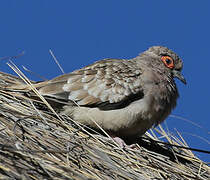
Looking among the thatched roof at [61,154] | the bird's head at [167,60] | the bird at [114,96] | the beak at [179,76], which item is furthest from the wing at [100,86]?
the beak at [179,76]

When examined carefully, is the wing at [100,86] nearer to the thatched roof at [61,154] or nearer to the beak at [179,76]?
the thatched roof at [61,154]

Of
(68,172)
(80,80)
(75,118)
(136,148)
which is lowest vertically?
(68,172)

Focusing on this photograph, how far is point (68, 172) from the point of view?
374 centimetres

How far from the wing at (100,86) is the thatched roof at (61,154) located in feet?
1.01

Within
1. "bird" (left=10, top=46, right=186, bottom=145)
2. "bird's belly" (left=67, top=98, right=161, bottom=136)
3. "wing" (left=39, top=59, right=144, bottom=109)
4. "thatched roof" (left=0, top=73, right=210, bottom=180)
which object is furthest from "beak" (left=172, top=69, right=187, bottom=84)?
"thatched roof" (left=0, top=73, right=210, bottom=180)

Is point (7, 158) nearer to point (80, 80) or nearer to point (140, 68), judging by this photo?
point (80, 80)

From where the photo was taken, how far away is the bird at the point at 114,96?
5.59m

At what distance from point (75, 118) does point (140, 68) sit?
1121 mm

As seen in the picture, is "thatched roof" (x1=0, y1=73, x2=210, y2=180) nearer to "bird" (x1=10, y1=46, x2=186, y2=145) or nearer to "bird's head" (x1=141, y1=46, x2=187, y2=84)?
"bird" (x1=10, y1=46, x2=186, y2=145)

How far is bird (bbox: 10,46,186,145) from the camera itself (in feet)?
18.3

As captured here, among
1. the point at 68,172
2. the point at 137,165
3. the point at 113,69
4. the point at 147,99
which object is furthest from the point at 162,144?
the point at 68,172

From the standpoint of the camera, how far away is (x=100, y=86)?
5.75 metres

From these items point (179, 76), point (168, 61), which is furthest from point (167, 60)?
point (179, 76)

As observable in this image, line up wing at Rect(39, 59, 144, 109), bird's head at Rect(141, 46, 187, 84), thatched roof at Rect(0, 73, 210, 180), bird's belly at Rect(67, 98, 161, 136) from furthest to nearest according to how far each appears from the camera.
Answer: bird's head at Rect(141, 46, 187, 84)
wing at Rect(39, 59, 144, 109)
bird's belly at Rect(67, 98, 161, 136)
thatched roof at Rect(0, 73, 210, 180)
